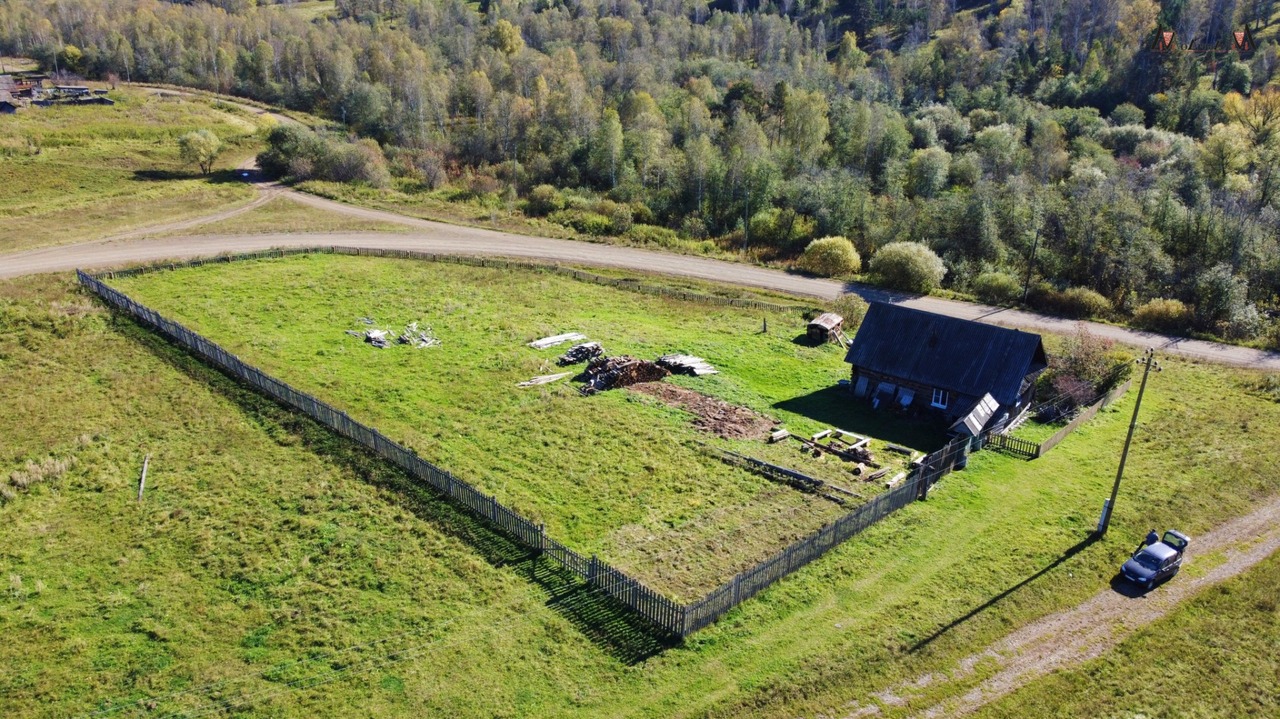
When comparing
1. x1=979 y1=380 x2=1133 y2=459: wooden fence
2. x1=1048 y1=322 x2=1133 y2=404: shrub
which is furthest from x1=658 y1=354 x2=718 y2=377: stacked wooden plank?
x1=1048 y1=322 x2=1133 y2=404: shrub

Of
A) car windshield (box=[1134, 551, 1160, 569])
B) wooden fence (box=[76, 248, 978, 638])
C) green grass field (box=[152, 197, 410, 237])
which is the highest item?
green grass field (box=[152, 197, 410, 237])

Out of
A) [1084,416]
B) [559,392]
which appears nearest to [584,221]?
[559,392]

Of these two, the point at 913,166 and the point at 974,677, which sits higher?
the point at 913,166

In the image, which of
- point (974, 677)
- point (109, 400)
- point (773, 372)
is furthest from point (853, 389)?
point (109, 400)

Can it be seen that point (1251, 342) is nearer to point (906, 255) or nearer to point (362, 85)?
point (906, 255)

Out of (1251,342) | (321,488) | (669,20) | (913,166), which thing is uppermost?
(669,20)

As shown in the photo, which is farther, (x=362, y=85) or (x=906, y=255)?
(x=362, y=85)

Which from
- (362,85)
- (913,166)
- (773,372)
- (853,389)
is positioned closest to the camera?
(853,389)

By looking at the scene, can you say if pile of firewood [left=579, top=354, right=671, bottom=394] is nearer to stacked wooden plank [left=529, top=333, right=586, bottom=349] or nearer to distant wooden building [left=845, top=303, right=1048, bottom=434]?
stacked wooden plank [left=529, top=333, right=586, bottom=349]
